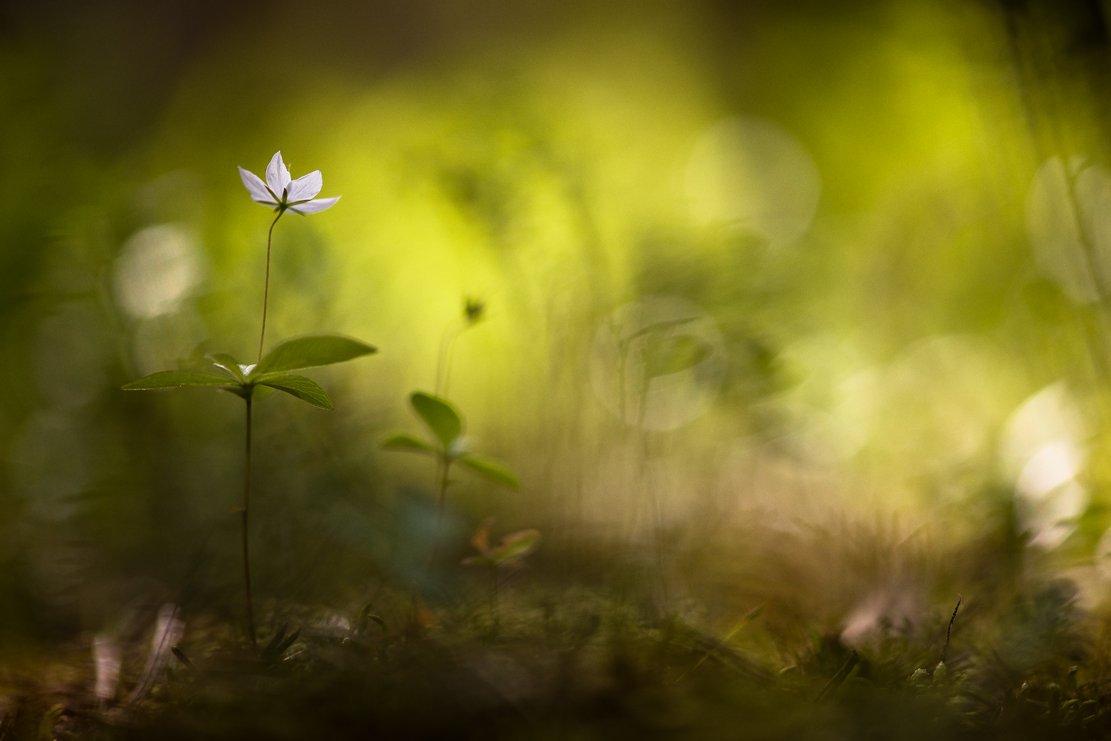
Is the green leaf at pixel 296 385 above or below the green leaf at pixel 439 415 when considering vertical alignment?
above

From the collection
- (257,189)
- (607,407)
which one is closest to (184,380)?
(257,189)

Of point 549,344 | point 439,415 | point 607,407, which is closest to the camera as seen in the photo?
point 439,415

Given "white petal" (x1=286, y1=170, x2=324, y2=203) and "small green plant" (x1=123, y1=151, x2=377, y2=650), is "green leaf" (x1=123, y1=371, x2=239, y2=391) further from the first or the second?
"white petal" (x1=286, y1=170, x2=324, y2=203)

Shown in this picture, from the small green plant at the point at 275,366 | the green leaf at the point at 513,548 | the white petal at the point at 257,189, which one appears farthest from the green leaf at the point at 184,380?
the green leaf at the point at 513,548

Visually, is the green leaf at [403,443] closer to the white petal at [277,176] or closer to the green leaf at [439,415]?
the green leaf at [439,415]

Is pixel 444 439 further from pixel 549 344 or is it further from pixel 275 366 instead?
pixel 549 344

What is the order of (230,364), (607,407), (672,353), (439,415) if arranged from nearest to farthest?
(230,364), (439,415), (672,353), (607,407)

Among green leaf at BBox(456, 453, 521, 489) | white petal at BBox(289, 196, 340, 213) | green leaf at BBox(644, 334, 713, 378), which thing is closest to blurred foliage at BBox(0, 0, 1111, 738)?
green leaf at BBox(644, 334, 713, 378)
